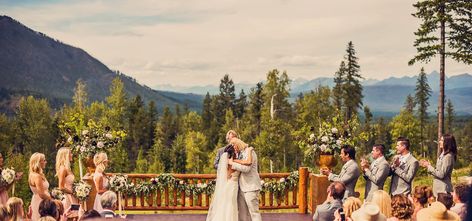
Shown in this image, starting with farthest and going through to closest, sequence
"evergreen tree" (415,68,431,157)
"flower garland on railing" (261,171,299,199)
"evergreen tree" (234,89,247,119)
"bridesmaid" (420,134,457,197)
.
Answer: "evergreen tree" (234,89,247,119) → "evergreen tree" (415,68,431,157) → "flower garland on railing" (261,171,299,199) → "bridesmaid" (420,134,457,197)

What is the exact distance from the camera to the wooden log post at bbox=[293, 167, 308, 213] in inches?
473

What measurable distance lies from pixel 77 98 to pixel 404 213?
78.8m

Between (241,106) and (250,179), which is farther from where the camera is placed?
(241,106)

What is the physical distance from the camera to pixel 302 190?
12.0 meters

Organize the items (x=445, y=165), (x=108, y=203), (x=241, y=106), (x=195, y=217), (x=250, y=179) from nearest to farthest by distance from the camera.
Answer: (x=108, y=203), (x=445, y=165), (x=250, y=179), (x=195, y=217), (x=241, y=106)

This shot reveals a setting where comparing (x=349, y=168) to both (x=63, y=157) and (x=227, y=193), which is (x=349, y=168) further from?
(x=63, y=157)

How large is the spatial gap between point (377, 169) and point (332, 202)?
168cm

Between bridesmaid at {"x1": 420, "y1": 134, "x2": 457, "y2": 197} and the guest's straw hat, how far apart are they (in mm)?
2725

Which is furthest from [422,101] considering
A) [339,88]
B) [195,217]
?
[195,217]

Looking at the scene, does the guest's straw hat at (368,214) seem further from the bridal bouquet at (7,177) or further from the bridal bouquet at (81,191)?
the bridal bouquet at (7,177)

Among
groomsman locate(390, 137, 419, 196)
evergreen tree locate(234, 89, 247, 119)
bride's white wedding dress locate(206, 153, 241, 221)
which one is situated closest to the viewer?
groomsman locate(390, 137, 419, 196)

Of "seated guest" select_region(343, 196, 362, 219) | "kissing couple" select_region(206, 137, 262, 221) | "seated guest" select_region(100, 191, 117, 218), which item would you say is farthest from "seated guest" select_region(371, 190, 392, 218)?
"kissing couple" select_region(206, 137, 262, 221)

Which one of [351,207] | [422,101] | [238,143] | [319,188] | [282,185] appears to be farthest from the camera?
[422,101]

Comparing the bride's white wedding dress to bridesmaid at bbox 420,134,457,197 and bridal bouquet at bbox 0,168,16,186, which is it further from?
bridal bouquet at bbox 0,168,16,186
